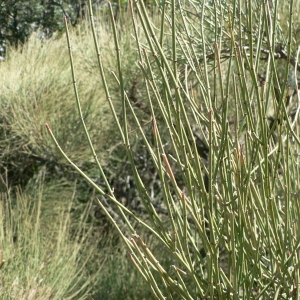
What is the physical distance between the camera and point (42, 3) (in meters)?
4.69

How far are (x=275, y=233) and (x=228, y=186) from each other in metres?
0.09

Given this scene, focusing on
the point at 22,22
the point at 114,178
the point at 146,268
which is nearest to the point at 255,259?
the point at 146,268

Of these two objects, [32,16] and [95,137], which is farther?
[32,16]

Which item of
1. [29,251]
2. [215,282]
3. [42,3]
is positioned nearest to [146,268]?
[215,282]

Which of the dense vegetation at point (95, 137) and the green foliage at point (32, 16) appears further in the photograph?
the green foliage at point (32, 16)

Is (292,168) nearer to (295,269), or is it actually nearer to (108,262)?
(295,269)

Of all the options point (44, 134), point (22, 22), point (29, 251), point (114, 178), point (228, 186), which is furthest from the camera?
point (22, 22)

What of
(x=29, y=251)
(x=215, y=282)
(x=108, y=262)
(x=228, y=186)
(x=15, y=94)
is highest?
(x=228, y=186)

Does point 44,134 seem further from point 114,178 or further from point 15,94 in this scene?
point 114,178

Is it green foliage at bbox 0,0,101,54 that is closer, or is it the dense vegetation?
the dense vegetation

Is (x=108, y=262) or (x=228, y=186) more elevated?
(x=228, y=186)

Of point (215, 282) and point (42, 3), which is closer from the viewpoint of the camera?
point (215, 282)

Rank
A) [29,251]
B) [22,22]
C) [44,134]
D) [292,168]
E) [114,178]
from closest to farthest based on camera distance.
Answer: [292,168] → [29,251] → [44,134] → [114,178] → [22,22]

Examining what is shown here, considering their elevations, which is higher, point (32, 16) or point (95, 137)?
point (32, 16)
